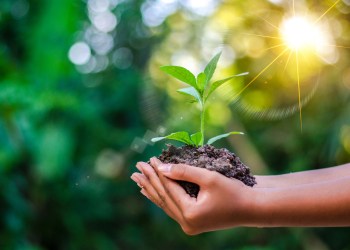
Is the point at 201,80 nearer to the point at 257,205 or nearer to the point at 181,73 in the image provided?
the point at 181,73

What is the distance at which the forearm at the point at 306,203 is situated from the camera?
2.43 ft

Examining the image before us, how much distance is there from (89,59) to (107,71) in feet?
0.70

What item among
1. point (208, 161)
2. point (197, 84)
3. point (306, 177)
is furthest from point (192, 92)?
point (306, 177)

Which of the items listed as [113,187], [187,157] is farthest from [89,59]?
[187,157]

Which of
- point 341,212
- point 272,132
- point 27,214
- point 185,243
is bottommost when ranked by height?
point 341,212

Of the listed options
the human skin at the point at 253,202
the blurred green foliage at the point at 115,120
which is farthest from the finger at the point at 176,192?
the blurred green foliage at the point at 115,120

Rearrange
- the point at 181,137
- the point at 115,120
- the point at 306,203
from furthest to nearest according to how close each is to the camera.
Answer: the point at 115,120 < the point at 181,137 < the point at 306,203

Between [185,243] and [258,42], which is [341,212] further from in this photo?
[185,243]

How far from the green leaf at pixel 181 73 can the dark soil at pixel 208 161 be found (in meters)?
0.12

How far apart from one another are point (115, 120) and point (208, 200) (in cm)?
450

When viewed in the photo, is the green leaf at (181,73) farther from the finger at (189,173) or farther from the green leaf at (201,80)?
the finger at (189,173)

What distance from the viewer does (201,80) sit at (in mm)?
929

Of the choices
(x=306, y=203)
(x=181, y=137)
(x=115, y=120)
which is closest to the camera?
(x=306, y=203)

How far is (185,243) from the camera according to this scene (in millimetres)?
5094
